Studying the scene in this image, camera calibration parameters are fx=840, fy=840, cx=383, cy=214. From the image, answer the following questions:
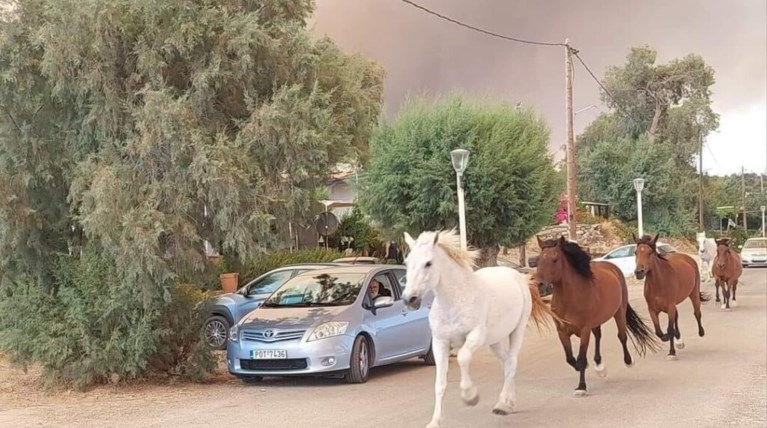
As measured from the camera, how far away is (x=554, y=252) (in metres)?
10.7

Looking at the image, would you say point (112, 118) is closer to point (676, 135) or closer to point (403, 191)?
point (403, 191)

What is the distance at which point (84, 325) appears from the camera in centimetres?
1163

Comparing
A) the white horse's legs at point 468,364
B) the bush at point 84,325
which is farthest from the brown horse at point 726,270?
the white horse's legs at point 468,364

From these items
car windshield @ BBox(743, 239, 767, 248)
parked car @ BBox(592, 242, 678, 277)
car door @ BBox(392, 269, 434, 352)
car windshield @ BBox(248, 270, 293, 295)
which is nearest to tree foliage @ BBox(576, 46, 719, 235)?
car windshield @ BBox(743, 239, 767, 248)

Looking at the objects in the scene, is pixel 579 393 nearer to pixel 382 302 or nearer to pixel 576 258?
pixel 576 258

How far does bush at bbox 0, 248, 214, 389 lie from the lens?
38.0 feet

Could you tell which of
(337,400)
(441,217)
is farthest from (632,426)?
(441,217)

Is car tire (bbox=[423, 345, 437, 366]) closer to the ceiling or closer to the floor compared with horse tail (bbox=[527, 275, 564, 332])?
closer to the floor

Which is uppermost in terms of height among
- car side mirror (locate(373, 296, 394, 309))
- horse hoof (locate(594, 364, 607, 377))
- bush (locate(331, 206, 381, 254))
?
bush (locate(331, 206, 381, 254))

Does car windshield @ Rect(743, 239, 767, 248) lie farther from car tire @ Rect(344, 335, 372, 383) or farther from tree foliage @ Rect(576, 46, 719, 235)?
car tire @ Rect(344, 335, 372, 383)

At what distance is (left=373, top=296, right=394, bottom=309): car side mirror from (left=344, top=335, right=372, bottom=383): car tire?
547 millimetres

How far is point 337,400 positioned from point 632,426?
3.71 m

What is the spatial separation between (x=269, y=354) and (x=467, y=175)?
15910 millimetres

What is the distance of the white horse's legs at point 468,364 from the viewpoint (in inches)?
301
